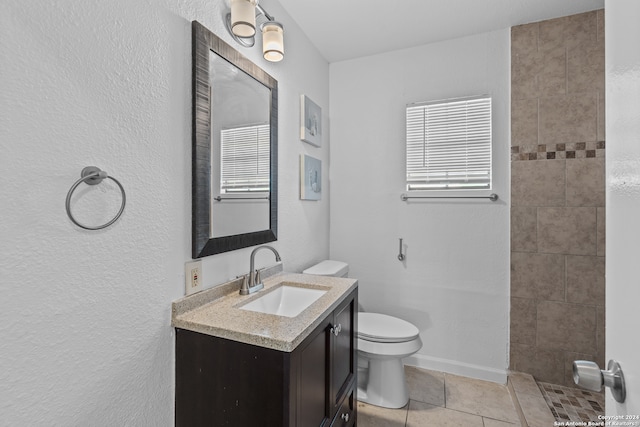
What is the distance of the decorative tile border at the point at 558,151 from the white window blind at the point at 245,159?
169 centimetres

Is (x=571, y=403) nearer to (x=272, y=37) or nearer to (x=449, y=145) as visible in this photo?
(x=449, y=145)

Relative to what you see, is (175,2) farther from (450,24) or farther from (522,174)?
(522,174)

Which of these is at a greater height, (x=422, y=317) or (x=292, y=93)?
(x=292, y=93)

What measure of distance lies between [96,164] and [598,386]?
1269mm

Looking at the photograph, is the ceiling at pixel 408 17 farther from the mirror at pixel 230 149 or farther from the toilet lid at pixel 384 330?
the toilet lid at pixel 384 330

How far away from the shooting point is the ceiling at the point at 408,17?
6.23ft

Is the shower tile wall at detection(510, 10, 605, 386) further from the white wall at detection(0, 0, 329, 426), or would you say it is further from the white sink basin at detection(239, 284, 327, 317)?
the white wall at detection(0, 0, 329, 426)

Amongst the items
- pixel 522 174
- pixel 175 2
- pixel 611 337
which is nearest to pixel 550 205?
pixel 522 174

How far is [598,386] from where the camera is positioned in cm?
55

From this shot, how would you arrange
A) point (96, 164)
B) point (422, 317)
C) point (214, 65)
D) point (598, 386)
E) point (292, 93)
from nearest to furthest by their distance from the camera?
point (598, 386), point (96, 164), point (214, 65), point (292, 93), point (422, 317)

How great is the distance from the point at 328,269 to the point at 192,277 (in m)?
1.14

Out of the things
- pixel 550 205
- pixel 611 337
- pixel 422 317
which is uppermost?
pixel 550 205

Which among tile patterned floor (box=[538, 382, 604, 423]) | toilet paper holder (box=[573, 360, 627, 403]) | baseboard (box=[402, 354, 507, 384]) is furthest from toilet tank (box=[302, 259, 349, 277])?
toilet paper holder (box=[573, 360, 627, 403])

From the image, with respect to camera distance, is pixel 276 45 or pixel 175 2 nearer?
pixel 175 2
